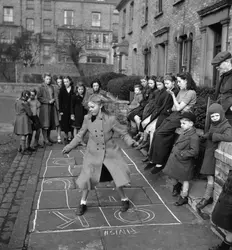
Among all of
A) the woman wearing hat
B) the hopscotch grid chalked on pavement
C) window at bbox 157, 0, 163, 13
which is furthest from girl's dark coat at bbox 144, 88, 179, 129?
window at bbox 157, 0, 163, 13

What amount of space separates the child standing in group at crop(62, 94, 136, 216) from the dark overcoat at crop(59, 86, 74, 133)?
471 centimetres

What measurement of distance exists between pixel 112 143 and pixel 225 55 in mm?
2253

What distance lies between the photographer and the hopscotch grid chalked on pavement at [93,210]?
5053 millimetres

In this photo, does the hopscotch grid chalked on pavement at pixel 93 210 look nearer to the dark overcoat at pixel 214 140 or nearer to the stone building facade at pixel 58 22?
the dark overcoat at pixel 214 140

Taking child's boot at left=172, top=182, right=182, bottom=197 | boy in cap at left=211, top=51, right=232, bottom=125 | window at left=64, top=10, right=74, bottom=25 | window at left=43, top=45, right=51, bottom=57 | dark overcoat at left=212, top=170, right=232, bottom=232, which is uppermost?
window at left=64, top=10, right=74, bottom=25

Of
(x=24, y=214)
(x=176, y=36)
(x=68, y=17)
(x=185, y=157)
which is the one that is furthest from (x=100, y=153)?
(x=68, y=17)

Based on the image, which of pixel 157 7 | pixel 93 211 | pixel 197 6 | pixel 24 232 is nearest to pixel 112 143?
pixel 93 211

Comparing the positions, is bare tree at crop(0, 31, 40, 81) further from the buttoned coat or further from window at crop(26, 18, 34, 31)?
the buttoned coat

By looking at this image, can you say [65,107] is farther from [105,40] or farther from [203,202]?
[105,40]

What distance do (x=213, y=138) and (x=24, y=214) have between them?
3017 millimetres

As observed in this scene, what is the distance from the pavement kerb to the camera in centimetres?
452

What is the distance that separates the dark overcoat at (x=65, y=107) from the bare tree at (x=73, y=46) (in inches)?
1377

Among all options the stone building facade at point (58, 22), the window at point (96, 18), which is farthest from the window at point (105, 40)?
the window at point (96, 18)

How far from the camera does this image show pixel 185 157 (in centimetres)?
564
